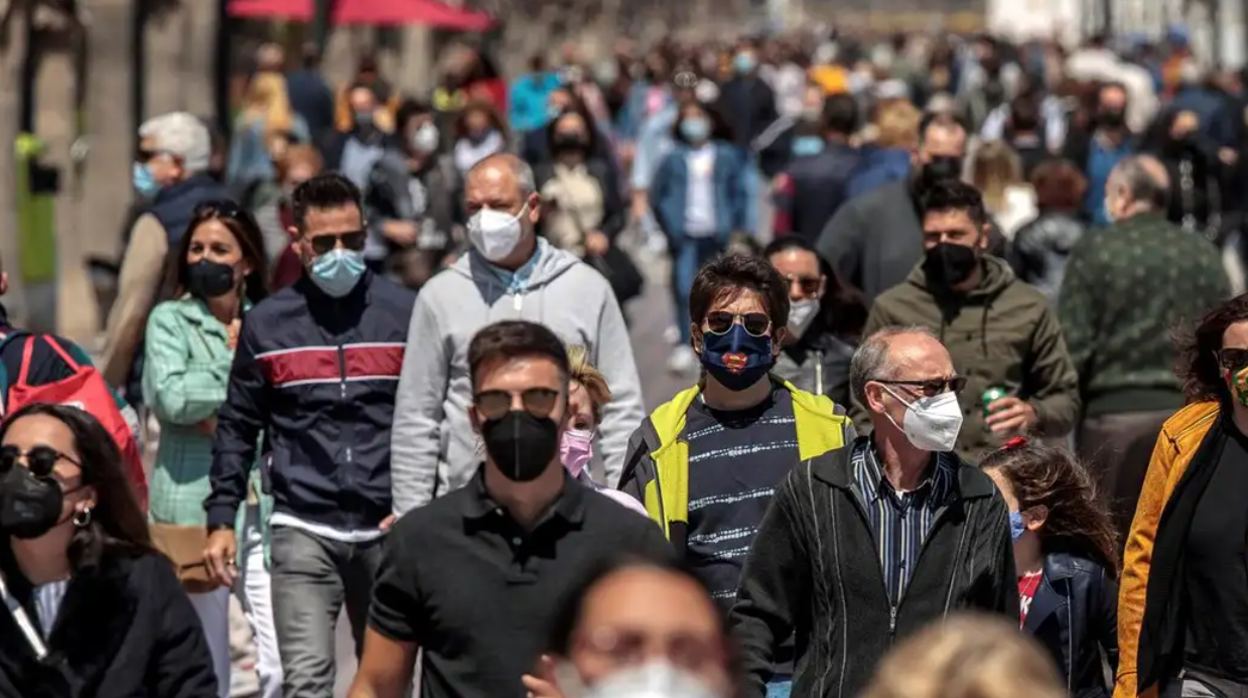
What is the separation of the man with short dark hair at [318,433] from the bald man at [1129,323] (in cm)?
281

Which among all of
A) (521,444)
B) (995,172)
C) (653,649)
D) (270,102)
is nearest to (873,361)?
(521,444)

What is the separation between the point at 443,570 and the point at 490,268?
109 inches

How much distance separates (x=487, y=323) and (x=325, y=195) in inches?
24.7

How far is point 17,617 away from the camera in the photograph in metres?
5.37

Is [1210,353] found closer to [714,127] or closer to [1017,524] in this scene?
[1017,524]

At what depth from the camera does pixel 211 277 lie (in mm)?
8320

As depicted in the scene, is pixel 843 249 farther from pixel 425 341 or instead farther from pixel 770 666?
pixel 770 666

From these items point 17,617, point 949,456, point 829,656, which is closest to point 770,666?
point 829,656

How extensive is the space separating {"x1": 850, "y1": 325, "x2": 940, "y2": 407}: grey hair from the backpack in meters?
1.77

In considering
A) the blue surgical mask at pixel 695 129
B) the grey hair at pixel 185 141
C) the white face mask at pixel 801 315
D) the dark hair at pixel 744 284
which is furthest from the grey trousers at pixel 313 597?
the blue surgical mask at pixel 695 129

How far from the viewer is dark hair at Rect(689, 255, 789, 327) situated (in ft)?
22.3

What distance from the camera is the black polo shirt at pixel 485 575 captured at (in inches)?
197

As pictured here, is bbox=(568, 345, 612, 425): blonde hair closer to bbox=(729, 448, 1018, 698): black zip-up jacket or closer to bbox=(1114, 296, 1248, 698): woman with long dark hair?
bbox=(729, 448, 1018, 698): black zip-up jacket

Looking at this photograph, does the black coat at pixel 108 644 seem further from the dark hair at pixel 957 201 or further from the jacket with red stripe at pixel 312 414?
the dark hair at pixel 957 201
